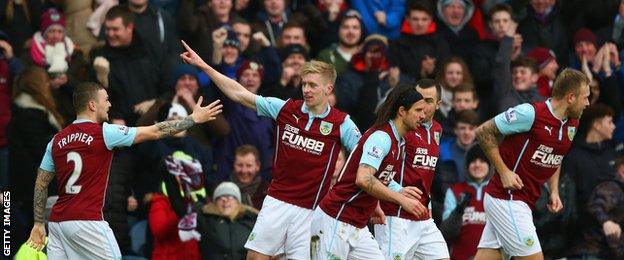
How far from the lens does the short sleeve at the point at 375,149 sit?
13.5 metres

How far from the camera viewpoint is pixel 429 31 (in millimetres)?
20234

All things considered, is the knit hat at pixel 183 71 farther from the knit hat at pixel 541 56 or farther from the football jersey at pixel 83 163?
the knit hat at pixel 541 56

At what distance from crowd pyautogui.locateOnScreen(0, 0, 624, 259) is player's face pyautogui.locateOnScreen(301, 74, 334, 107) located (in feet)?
8.21

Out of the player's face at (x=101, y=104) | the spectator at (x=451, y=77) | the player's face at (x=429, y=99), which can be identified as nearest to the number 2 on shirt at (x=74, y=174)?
the player's face at (x=101, y=104)

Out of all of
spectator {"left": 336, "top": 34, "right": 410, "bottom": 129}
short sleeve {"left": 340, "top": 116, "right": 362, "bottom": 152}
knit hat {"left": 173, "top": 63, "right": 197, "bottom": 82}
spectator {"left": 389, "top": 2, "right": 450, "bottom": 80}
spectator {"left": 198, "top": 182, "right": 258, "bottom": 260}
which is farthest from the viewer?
spectator {"left": 389, "top": 2, "right": 450, "bottom": 80}

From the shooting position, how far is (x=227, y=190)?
1702cm

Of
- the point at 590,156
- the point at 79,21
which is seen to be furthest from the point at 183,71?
the point at 590,156

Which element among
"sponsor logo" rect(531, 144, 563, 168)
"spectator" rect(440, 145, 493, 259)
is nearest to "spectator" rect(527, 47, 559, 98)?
"spectator" rect(440, 145, 493, 259)

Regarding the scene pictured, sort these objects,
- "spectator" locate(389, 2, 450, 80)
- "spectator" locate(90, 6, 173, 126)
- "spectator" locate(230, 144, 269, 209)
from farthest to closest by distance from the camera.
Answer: "spectator" locate(389, 2, 450, 80), "spectator" locate(90, 6, 173, 126), "spectator" locate(230, 144, 269, 209)

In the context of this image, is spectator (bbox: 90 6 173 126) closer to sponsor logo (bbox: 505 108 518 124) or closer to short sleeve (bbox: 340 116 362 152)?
short sleeve (bbox: 340 116 362 152)

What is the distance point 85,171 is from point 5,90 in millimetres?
4745

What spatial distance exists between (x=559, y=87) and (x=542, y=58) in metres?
5.59

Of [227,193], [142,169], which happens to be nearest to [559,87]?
[227,193]

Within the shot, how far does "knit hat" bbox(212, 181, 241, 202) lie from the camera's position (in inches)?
669
